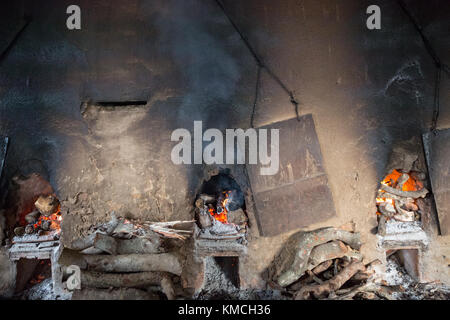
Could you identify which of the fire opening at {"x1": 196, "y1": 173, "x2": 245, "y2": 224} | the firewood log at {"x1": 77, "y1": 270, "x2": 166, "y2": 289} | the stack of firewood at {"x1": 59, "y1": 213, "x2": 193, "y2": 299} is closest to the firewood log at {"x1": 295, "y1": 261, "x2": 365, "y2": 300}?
the fire opening at {"x1": 196, "y1": 173, "x2": 245, "y2": 224}

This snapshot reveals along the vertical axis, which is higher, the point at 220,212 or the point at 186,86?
the point at 186,86

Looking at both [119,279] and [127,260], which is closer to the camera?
[119,279]

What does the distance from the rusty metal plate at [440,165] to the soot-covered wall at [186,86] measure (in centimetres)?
25

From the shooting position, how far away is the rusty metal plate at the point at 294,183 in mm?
4301

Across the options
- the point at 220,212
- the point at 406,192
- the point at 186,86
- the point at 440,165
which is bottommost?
the point at 220,212

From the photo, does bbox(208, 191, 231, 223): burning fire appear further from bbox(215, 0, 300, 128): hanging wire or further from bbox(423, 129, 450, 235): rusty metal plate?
bbox(423, 129, 450, 235): rusty metal plate

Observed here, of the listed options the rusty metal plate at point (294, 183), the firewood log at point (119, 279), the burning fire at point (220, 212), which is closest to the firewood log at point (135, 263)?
the firewood log at point (119, 279)

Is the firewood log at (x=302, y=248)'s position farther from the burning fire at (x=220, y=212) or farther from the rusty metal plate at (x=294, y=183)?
the burning fire at (x=220, y=212)

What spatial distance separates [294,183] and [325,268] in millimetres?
1379

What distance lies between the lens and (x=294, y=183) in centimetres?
432

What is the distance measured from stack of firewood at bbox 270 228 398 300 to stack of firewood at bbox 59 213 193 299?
163 cm

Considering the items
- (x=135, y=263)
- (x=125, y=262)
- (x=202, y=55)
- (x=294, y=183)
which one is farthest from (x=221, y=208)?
(x=202, y=55)

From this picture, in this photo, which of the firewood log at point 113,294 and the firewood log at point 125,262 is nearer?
the firewood log at point 113,294

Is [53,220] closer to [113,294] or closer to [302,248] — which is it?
[113,294]
